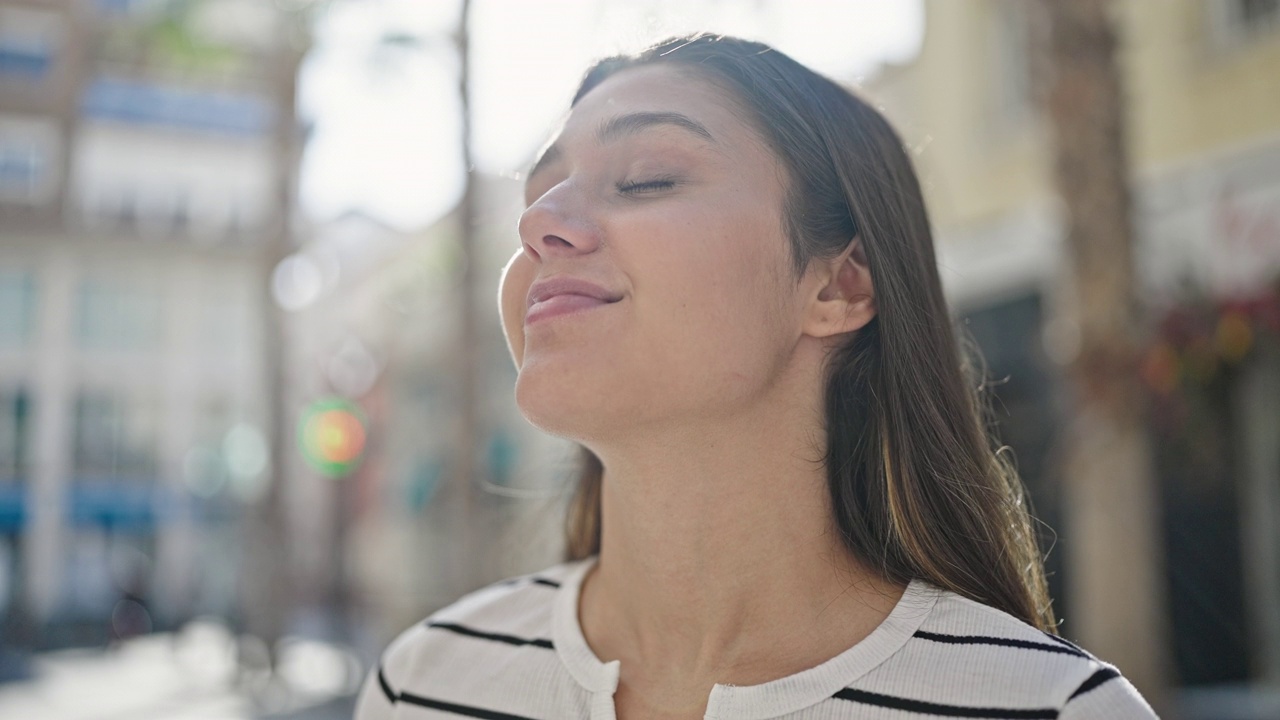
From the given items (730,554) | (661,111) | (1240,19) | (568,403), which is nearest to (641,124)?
(661,111)

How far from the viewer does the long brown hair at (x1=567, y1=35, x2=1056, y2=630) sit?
1.69m

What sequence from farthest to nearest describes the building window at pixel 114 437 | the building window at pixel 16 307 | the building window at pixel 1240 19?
the building window at pixel 114 437, the building window at pixel 16 307, the building window at pixel 1240 19

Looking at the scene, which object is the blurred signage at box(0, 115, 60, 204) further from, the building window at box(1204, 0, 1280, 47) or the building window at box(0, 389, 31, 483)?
the building window at box(1204, 0, 1280, 47)

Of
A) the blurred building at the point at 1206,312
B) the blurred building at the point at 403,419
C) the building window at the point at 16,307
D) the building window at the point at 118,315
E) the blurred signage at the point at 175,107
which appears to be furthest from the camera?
the building window at the point at 118,315

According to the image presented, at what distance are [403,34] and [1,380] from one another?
2409cm

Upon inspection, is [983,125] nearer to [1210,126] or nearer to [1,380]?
[1210,126]

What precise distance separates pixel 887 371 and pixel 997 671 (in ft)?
1.60

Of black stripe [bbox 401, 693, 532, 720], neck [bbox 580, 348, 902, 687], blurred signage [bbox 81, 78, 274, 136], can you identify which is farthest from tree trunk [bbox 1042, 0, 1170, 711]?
blurred signage [bbox 81, 78, 274, 136]

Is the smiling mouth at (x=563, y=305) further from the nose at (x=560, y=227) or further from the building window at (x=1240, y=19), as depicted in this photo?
the building window at (x=1240, y=19)

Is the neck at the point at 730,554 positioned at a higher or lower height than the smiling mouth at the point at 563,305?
lower

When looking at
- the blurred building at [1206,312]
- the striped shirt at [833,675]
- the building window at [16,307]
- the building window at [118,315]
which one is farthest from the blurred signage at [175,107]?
the striped shirt at [833,675]

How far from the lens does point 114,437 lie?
29766 millimetres

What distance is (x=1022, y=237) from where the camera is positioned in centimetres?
1014

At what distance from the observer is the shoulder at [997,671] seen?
138 cm
